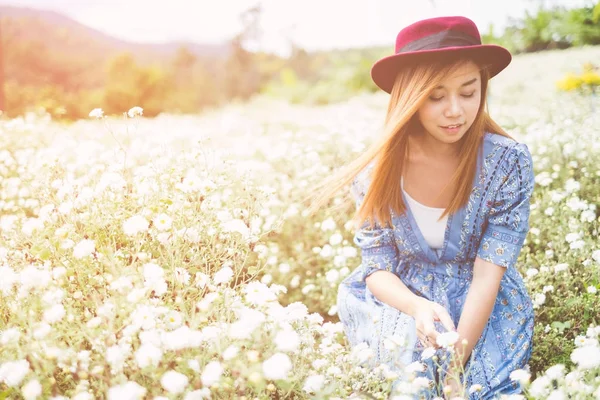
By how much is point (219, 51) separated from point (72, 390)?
21403 millimetres

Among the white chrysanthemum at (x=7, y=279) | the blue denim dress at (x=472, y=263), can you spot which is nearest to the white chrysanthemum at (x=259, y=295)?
the blue denim dress at (x=472, y=263)

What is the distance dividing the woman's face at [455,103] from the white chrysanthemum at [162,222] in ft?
3.24

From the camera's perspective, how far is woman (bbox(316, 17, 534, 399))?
1998 millimetres

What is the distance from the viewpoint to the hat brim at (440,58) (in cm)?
195

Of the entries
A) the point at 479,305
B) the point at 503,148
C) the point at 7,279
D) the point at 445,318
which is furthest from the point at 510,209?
the point at 7,279

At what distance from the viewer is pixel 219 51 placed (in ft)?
71.8

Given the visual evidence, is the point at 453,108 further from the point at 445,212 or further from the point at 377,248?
the point at 377,248

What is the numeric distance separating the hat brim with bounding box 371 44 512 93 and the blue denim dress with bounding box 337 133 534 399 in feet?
0.94

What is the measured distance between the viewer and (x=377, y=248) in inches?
92.1

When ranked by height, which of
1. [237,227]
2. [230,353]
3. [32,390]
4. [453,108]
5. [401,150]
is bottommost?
[32,390]

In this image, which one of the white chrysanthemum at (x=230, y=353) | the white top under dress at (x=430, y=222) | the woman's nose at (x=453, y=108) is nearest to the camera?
the white chrysanthemum at (x=230, y=353)

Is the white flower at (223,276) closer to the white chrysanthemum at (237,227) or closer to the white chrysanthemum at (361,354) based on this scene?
the white chrysanthemum at (237,227)

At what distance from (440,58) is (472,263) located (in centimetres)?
84

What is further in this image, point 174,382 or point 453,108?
point 453,108
